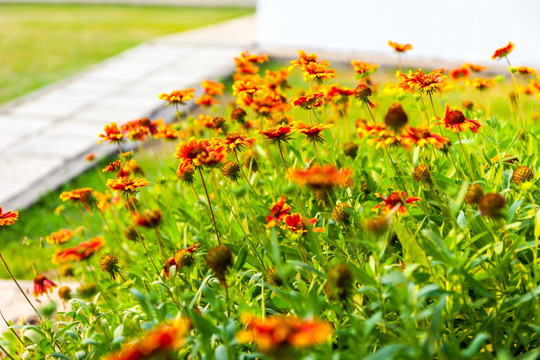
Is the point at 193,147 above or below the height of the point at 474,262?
above

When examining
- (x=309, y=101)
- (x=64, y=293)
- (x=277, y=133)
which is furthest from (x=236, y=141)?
(x=64, y=293)

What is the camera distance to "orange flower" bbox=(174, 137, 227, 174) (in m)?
1.41

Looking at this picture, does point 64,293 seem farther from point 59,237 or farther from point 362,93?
point 362,93

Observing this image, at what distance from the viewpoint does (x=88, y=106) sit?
448 centimetres

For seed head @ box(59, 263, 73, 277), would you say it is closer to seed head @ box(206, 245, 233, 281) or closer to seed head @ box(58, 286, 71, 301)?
seed head @ box(58, 286, 71, 301)

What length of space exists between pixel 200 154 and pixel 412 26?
4.03m

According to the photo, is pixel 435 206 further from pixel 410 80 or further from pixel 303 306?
pixel 303 306

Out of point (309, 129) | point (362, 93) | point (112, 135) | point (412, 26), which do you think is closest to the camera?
point (309, 129)

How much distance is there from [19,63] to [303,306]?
5260 mm

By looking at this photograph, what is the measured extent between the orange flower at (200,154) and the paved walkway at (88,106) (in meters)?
1.87

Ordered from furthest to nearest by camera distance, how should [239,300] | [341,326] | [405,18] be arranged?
[405,18] < [239,300] < [341,326]

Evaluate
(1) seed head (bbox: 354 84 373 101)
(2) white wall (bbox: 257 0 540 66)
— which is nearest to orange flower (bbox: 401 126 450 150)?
(1) seed head (bbox: 354 84 373 101)

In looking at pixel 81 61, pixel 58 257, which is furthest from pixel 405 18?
pixel 58 257

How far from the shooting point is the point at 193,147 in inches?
58.2
